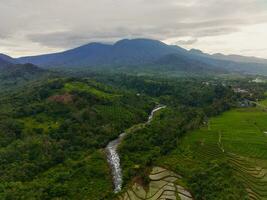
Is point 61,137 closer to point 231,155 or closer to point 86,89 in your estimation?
point 86,89

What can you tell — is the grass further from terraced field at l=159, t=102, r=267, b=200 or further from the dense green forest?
terraced field at l=159, t=102, r=267, b=200

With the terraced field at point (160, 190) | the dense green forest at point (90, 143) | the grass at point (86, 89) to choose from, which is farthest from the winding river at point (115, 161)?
the grass at point (86, 89)

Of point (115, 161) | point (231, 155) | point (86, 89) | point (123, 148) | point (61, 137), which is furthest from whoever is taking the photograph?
point (86, 89)

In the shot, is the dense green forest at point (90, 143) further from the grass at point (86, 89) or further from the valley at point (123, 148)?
the grass at point (86, 89)

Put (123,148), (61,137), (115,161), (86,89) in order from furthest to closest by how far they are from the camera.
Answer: (86,89)
(61,137)
(123,148)
(115,161)

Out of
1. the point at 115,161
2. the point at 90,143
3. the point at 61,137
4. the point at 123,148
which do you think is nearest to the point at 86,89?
the point at 61,137

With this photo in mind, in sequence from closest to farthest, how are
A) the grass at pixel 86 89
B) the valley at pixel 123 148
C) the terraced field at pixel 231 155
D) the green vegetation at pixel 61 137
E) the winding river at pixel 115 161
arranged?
the terraced field at pixel 231 155 < the valley at pixel 123 148 < the green vegetation at pixel 61 137 < the winding river at pixel 115 161 < the grass at pixel 86 89

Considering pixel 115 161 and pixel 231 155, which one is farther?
pixel 115 161
